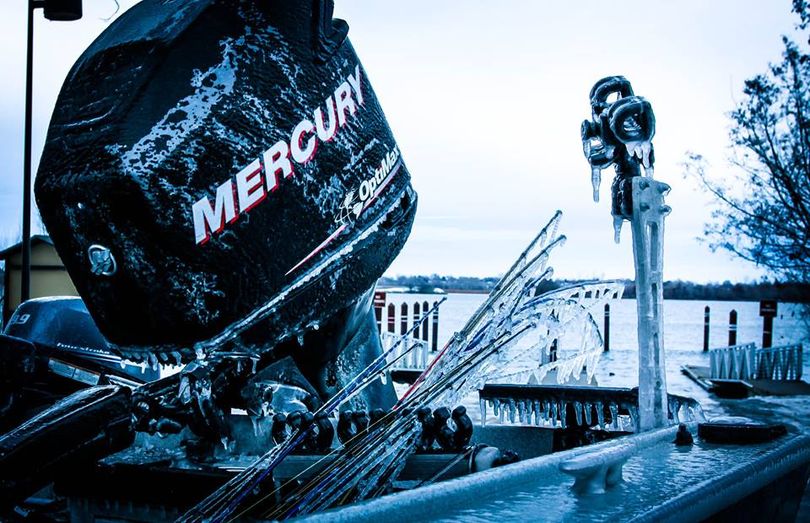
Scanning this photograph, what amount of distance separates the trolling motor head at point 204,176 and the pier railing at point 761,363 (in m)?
13.9

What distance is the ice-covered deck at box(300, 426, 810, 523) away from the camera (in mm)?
1923

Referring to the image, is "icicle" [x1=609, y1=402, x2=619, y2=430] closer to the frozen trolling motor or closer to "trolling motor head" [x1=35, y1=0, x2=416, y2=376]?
the frozen trolling motor

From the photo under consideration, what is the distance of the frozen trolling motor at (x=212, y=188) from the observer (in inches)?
111

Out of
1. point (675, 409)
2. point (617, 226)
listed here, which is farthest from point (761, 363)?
point (617, 226)

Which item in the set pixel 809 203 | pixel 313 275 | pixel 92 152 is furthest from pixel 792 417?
pixel 92 152

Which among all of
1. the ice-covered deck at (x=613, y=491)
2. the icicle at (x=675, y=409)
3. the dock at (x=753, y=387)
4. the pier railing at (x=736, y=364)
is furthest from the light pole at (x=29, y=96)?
the pier railing at (x=736, y=364)

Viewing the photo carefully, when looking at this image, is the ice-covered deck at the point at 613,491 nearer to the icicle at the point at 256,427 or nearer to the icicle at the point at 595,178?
the icicle at the point at 595,178

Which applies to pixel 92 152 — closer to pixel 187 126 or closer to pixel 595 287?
pixel 187 126

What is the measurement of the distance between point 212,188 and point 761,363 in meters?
14.9

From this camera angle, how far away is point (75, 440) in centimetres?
291

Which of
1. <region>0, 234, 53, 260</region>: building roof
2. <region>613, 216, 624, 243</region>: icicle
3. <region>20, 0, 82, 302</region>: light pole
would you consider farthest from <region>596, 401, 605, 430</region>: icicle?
<region>0, 234, 53, 260</region>: building roof

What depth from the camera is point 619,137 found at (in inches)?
132

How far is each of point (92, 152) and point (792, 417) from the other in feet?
33.0

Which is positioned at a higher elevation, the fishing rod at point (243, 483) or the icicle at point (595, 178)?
the icicle at point (595, 178)
